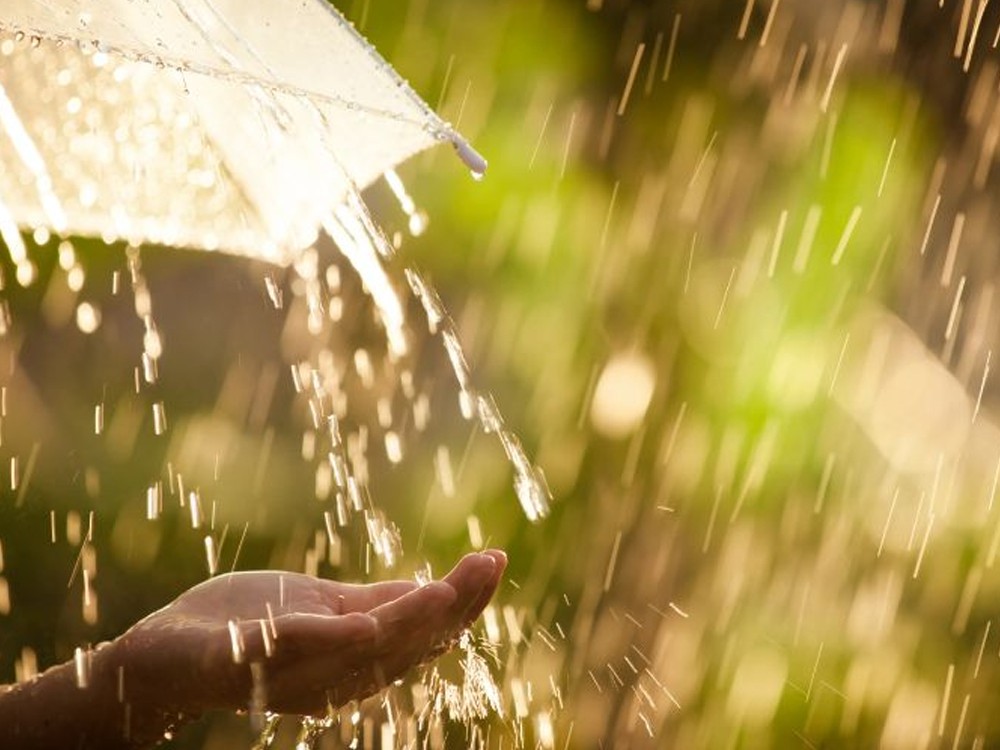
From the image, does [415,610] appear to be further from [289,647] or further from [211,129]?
[211,129]

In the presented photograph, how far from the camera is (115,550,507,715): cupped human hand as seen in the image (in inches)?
46.4

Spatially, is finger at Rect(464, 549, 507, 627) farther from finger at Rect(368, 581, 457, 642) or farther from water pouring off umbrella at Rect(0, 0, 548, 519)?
water pouring off umbrella at Rect(0, 0, 548, 519)

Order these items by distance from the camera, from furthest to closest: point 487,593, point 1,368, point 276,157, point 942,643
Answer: point 942,643
point 1,368
point 276,157
point 487,593

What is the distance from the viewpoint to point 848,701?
398cm

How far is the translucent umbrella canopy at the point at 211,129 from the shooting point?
1.40 metres

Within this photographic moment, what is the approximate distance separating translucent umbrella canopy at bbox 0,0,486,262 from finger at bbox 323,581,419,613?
1.89 ft

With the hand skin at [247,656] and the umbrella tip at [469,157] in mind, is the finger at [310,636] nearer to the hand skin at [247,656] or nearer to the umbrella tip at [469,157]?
the hand skin at [247,656]

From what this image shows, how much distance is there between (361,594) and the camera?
1.50 metres

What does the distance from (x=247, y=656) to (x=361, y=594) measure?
0.31m

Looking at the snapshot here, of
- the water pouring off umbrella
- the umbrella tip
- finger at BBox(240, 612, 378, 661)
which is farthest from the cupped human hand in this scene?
the water pouring off umbrella

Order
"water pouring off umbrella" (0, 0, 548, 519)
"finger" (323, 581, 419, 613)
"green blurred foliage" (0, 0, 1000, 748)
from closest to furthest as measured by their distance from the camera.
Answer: "finger" (323, 581, 419, 613)
"water pouring off umbrella" (0, 0, 548, 519)
"green blurred foliage" (0, 0, 1000, 748)

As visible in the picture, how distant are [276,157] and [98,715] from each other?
36.2 inches

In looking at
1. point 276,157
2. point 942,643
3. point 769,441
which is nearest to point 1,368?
point 276,157

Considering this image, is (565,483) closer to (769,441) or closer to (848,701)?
(769,441)
